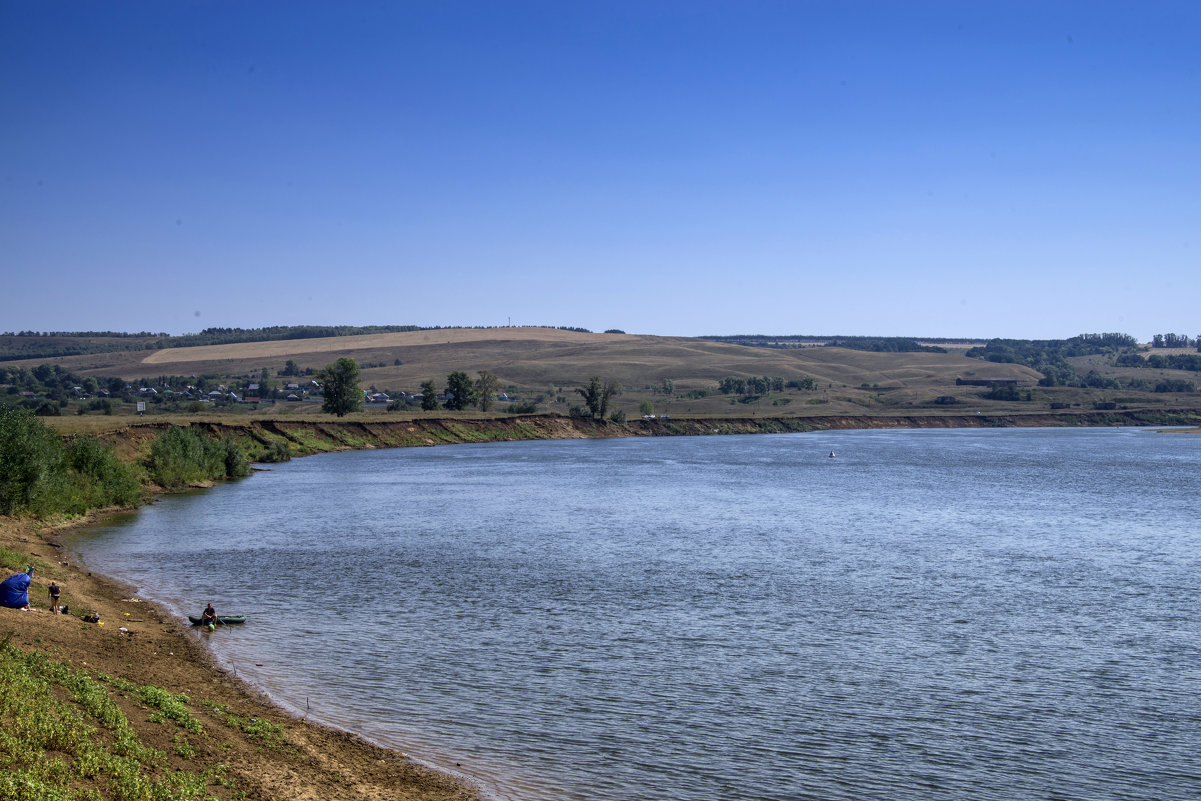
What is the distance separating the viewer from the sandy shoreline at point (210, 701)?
17.1 metres

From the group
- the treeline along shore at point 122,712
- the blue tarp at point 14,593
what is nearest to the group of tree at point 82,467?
the treeline along shore at point 122,712

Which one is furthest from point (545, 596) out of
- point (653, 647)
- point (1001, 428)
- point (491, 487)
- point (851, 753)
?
point (1001, 428)

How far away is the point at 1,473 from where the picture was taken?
151 feet

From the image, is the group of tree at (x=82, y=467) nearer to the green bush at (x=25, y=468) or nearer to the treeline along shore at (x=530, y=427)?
the green bush at (x=25, y=468)

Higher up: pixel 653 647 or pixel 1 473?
pixel 1 473

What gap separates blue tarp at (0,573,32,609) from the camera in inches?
1000

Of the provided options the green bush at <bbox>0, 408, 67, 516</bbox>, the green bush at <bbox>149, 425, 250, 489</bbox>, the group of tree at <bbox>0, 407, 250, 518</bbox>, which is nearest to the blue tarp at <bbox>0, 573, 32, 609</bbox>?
the green bush at <bbox>0, 408, 67, 516</bbox>

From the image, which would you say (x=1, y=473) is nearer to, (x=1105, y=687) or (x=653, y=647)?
(x=653, y=647)

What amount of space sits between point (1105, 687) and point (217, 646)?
25015mm

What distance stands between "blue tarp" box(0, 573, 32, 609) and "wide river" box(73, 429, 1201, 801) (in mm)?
5356

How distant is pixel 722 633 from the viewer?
30297 mm

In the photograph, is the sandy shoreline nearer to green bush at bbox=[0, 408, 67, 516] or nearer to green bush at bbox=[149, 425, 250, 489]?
green bush at bbox=[0, 408, 67, 516]

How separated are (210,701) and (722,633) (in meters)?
15.9

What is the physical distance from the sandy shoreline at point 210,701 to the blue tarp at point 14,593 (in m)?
0.43
